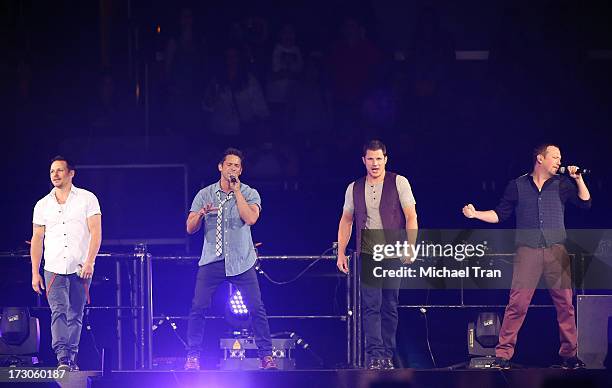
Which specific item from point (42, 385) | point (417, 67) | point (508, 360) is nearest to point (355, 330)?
point (508, 360)

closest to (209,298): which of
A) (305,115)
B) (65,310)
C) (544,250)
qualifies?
(65,310)

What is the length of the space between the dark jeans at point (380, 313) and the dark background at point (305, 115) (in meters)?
2.04

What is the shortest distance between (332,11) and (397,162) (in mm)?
1844

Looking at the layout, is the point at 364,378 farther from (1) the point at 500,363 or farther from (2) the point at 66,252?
(2) the point at 66,252

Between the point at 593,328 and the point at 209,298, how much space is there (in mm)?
3098

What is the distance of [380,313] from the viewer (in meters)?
9.04

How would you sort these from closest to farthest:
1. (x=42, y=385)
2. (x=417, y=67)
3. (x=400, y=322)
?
(x=42, y=385) → (x=400, y=322) → (x=417, y=67)

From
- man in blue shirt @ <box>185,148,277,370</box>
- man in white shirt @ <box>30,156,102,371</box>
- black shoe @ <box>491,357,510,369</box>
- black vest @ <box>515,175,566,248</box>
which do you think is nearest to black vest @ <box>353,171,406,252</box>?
man in blue shirt @ <box>185,148,277,370</box>

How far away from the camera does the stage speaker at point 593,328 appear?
932 centimetres

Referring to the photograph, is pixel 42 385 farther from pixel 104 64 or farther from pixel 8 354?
pixel 104 64

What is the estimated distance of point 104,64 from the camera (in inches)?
494

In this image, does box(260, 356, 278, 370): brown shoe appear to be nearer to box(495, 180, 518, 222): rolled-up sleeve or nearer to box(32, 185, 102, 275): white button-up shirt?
box(32, 185, 102, 275): white button-up shirt

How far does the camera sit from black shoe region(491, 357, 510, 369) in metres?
9.11

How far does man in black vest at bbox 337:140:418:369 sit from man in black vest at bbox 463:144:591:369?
1.69ft
